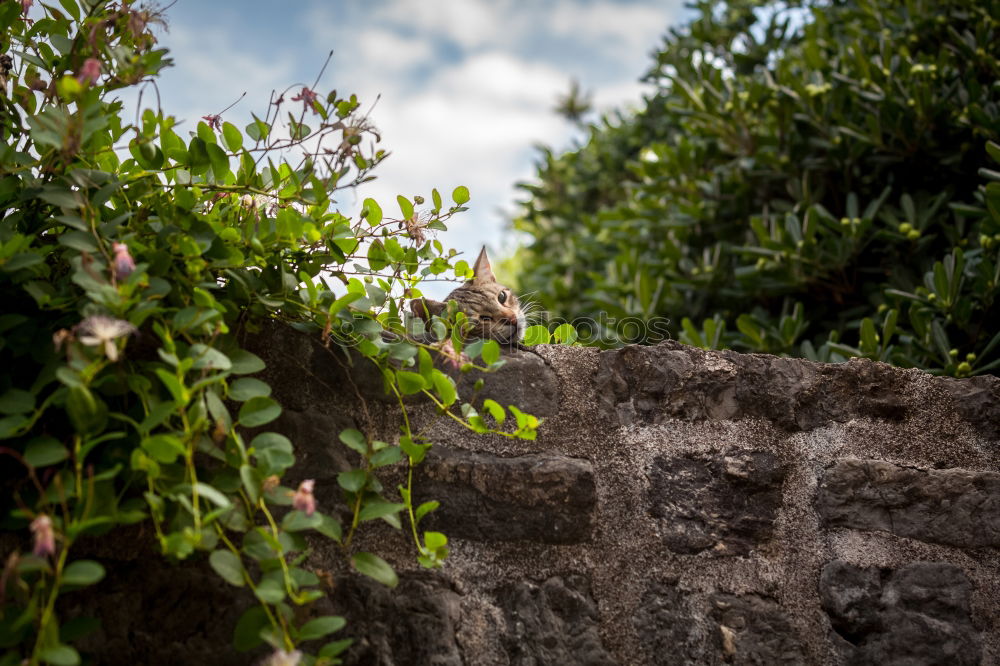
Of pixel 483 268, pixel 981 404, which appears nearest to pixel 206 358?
pixel 981 404

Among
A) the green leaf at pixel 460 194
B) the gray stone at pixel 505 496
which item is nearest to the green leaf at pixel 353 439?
the gray stone at pixel 505 496

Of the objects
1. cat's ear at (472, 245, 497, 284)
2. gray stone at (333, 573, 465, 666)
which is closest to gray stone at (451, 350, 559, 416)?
gray stone at (333, 573, 465, 666)

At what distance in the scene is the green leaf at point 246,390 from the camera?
1.13 meters

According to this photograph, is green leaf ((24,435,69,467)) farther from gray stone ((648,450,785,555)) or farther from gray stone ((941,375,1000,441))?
gray stone ((941,375,1000,441))

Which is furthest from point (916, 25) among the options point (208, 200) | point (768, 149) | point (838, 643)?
point (208, 200)

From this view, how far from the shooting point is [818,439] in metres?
1.53

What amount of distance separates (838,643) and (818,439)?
358mm

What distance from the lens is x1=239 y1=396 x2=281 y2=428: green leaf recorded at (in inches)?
44.5

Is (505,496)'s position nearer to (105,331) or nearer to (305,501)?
(305,501)

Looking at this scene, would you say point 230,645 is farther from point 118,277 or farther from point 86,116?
point 86,116

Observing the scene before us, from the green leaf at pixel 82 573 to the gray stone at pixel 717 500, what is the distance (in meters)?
0.89

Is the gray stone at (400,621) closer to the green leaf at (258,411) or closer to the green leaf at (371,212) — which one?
the green leaf at (258,411)

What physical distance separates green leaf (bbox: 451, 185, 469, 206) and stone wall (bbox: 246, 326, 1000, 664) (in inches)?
12.3

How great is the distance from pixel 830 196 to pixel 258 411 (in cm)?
293
